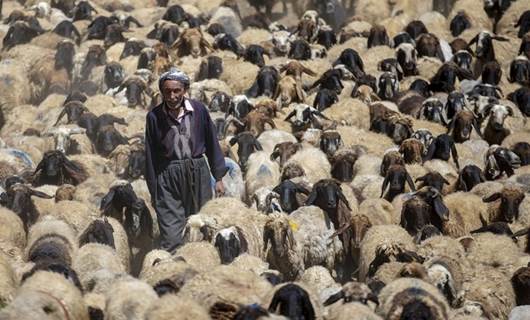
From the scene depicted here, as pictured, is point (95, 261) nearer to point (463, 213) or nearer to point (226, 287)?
point (226, 287)

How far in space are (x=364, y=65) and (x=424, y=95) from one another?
1632 millimetres

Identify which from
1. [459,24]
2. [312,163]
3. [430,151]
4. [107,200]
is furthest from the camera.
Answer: [459,24]

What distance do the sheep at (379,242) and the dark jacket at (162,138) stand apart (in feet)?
5.35

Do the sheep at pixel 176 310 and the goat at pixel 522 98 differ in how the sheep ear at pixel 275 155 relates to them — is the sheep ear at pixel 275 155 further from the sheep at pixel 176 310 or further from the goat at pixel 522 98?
the sheep at pixel 176 310

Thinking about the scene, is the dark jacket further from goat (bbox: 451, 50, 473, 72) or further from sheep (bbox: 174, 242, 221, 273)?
goat (bbox: 451, 50, 473, 72)

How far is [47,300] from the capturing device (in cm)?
823

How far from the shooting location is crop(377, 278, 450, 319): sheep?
8.87 metres

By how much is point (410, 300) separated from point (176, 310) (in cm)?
194

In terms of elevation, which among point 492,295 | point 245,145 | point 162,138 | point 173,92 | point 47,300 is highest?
point 173,92

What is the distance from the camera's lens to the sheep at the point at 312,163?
558 inches

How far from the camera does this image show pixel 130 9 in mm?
24859

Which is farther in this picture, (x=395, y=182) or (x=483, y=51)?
(x=483, y=51)

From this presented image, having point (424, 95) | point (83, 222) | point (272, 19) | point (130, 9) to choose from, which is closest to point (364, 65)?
point (424, 95)

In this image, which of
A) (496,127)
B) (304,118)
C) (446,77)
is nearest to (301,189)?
(304,118)
